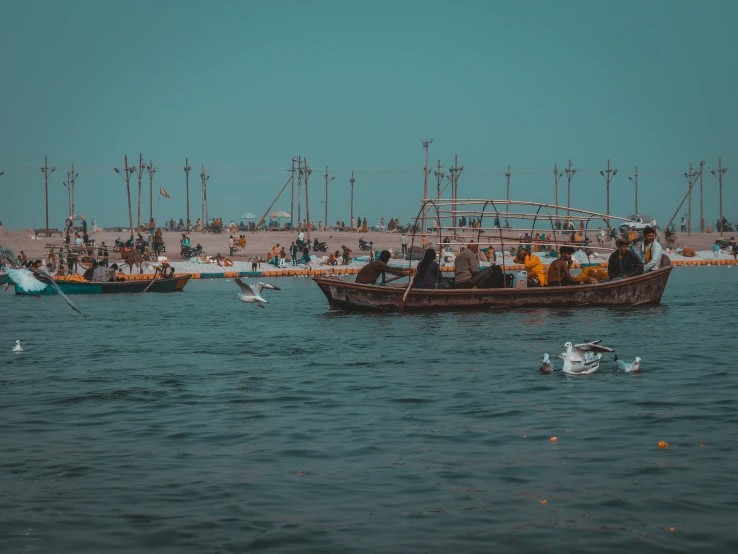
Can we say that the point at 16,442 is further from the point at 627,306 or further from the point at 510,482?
the point at 627,306

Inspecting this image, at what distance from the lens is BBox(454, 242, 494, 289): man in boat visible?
85.7ft

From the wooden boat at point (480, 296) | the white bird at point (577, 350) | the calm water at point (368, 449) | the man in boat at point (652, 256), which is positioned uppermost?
the man in boat at point (652, 256)

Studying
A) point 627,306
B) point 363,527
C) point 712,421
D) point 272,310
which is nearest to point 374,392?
point 712,421

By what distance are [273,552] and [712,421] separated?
608 cm

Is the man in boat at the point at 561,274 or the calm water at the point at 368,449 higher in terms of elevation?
the man in boat at the point at 561,274

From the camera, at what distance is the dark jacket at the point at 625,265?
26.8 metres

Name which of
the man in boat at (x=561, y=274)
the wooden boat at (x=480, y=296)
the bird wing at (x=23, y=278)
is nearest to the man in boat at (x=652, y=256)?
the wooden boat at (x=480, y=296)

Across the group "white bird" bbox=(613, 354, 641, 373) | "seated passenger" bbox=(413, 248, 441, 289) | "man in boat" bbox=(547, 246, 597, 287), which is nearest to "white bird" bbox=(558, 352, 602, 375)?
"white bird" bbox=(613, 354, 641, 373)

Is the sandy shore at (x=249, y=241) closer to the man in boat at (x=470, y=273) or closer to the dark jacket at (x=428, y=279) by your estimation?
the man in boat at (x=470, y=273)

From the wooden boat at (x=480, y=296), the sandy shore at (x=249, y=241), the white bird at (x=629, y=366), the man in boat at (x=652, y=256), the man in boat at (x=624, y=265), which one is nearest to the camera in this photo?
the white bird at (x=629, y=366)

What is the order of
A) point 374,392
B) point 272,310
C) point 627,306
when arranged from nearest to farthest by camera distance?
point 374,392, point 627,306, point 272,310

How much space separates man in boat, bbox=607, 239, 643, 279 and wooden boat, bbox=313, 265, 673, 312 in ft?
1.38

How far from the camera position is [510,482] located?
8.39 metres

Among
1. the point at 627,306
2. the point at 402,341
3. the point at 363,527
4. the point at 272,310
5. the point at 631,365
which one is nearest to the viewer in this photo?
the point at 363,527
